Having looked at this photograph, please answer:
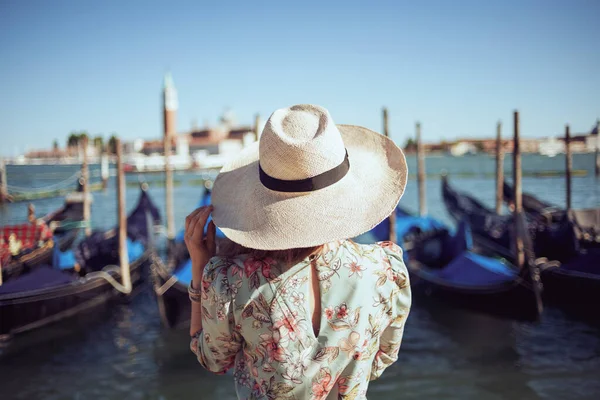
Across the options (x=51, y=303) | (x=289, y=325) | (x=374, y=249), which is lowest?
(x=51, y=303)

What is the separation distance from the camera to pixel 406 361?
461 cm

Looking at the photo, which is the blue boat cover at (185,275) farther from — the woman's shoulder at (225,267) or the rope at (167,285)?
the woman's shoulder at (225,267)

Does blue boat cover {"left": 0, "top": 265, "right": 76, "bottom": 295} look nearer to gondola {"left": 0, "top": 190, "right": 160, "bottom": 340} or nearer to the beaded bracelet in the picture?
gondola {"left": 0, "top": 190, "right": 160, "bottom": 340}

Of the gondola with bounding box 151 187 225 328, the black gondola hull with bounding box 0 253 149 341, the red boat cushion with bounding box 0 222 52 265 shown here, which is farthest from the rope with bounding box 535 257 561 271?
the red boat cushion with bounding box 0 222 52 265

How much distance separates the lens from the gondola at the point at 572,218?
668 cm

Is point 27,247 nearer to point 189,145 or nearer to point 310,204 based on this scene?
point 310,204

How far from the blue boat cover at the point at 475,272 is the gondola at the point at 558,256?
76 centimetres

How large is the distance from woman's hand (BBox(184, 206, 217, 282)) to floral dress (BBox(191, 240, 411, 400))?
0.16 feet

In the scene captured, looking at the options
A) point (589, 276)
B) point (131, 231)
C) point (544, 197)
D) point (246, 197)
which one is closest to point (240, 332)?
point (246, 197)

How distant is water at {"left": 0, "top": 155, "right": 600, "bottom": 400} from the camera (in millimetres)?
4094

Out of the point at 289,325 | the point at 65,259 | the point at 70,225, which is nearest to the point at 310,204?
the point at 289,325

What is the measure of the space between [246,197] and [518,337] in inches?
191

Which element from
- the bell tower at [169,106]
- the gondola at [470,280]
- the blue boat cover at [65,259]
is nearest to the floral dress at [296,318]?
the gondola at [470,280]

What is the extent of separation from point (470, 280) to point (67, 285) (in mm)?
4425
